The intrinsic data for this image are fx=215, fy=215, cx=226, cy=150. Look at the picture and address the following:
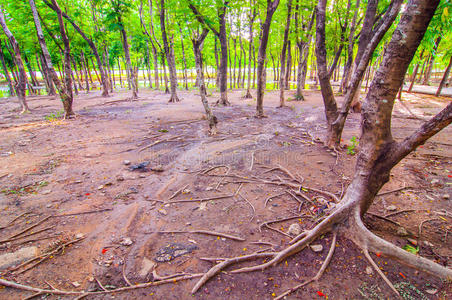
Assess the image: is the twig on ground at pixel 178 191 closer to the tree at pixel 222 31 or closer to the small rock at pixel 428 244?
the small rock at pixel 428 244

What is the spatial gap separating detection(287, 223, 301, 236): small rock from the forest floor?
27 millimetres

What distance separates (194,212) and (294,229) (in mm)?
1619

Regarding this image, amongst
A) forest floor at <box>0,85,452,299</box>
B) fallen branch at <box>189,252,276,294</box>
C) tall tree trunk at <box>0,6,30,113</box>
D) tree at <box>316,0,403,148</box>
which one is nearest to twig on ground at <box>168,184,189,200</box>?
forest floor at <box>0,85,452,299</box>

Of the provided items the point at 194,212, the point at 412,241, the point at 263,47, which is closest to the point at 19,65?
the point at 263,47

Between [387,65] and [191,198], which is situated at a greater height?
[387,65]

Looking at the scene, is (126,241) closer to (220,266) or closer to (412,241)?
(220,266)

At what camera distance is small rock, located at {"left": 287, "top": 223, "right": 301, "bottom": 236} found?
2.99 m

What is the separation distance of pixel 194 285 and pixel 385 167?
2619 millimetres

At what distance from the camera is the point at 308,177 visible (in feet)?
15.0

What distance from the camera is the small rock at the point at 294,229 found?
299cm

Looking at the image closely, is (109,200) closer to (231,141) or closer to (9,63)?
(231,141)

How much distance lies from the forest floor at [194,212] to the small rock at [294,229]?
3 cm

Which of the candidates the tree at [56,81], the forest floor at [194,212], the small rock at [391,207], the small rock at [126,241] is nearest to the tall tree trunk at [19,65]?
the tree at [56,81]

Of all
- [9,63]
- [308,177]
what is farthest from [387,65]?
[9,63]
